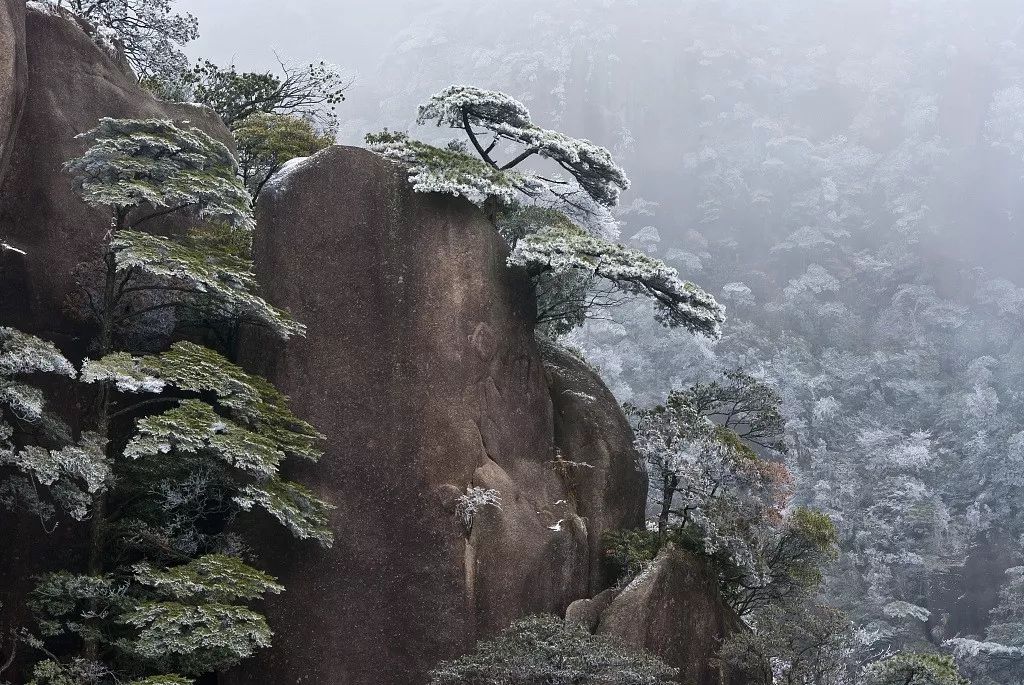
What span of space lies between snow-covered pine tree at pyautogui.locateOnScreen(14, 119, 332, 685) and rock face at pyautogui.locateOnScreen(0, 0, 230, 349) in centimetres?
34

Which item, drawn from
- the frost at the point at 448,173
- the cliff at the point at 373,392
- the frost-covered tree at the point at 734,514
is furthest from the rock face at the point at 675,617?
the frost at the point at 448,173

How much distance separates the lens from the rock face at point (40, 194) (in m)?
10.5

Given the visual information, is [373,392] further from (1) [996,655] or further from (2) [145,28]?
(1) [996,655]

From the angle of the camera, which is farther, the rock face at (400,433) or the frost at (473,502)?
the frost at (473,502)

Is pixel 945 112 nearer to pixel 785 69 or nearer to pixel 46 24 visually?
pixel 785 69

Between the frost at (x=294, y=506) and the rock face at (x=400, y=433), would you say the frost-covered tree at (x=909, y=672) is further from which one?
the frost at (x=294, y=506)

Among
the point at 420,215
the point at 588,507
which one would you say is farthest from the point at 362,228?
the point at 588,507

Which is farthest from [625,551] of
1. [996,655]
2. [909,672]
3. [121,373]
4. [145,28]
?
[996,655]

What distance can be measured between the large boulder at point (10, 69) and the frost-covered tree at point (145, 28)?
4933 millimetres

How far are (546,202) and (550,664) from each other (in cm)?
856

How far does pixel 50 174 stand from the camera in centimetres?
1161

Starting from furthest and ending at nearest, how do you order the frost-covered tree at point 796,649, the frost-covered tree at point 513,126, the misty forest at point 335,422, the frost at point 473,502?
the frost-covered tree at point 513,126 < the frost at point 473,502 < the frost-covered tree at point 796,649 < the misty forest at point 335,422

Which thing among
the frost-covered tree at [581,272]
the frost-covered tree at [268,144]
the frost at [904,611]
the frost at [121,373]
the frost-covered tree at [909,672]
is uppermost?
the frost-covered tree at [268,144]

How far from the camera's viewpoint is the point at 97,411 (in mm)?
11133
